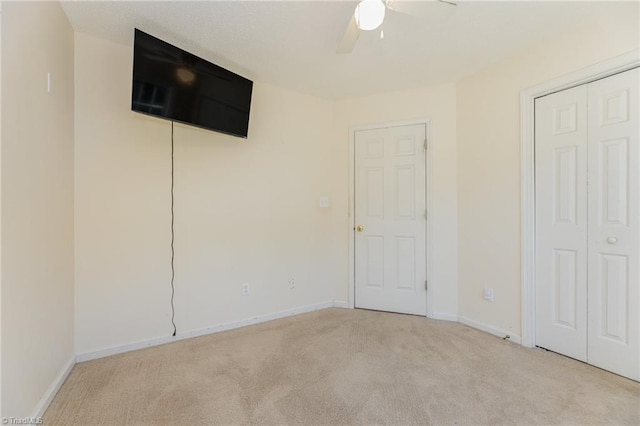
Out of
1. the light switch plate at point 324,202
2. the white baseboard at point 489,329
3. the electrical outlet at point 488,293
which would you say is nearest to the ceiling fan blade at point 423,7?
the light switch plate at point 324,202

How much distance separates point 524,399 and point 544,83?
2158 mm

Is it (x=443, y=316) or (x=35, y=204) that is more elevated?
(x=35, y=204)

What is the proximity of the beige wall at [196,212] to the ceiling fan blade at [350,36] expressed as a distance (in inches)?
53.4

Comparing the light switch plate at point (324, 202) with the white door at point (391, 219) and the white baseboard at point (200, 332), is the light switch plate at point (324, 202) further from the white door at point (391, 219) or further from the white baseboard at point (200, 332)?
the white baseboard at point (200, 332)

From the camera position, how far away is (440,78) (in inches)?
113

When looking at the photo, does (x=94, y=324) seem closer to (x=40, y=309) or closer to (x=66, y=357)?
(x=66, y=357)

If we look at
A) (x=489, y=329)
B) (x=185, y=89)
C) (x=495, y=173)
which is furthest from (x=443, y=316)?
(x=185, y=89)

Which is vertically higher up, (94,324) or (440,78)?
(440,78)

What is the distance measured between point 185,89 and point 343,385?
223 centimetres

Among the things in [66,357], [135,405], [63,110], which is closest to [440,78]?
[63,110]

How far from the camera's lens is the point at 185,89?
2125mm

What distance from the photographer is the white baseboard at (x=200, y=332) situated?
7.22 ft

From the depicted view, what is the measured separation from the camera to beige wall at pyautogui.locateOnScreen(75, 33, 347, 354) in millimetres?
2199

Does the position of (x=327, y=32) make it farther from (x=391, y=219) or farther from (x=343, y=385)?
(x=343, y=385)
